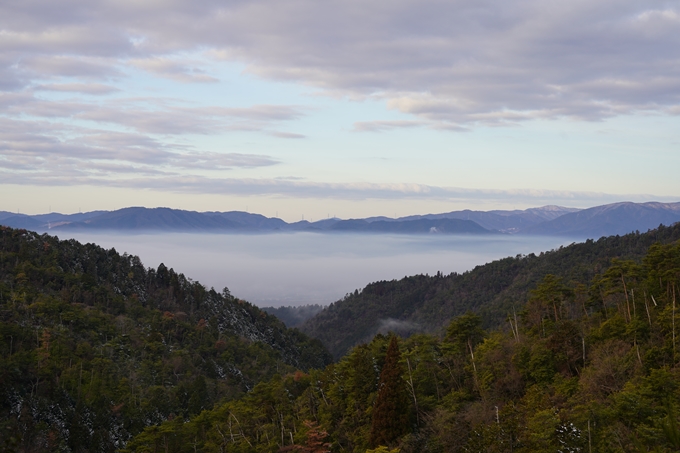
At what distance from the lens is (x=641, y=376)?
30391 mm

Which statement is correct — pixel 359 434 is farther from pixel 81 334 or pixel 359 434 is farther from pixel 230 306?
pixel 230 306

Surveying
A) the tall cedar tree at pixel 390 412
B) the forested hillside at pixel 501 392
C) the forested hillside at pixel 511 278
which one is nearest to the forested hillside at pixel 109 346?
the forested hillside at pixel 501 392

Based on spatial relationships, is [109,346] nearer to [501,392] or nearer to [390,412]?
[390,412]

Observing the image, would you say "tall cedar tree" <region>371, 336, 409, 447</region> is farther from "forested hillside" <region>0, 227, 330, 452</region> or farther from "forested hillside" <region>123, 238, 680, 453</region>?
"forested hillside" <region>0, 227, 330, 452</region>

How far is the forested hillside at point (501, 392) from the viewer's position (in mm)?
24531

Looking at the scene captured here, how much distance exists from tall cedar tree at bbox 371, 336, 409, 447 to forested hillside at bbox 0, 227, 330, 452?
85.2 ft

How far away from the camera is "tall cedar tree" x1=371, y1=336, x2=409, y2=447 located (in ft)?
117

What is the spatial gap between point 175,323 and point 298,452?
6834 centimetres

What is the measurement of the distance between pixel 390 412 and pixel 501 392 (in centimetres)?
804

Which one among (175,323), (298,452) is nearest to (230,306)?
(175,323)

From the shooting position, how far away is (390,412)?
117 feet

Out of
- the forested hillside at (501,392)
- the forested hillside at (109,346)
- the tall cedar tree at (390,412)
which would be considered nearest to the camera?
the forested hillside at (501,392)

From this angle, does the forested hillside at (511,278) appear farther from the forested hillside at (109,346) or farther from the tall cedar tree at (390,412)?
the tall cedar tree at (390,412)

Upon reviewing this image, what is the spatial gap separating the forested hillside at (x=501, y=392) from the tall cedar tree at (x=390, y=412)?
2.9 inches
